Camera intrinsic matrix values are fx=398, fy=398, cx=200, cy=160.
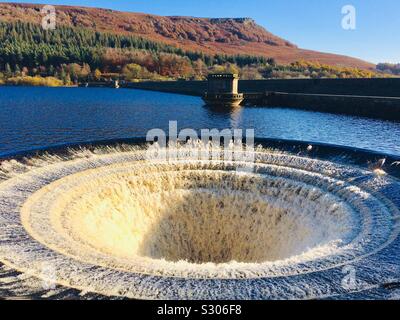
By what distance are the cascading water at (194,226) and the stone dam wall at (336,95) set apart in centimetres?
3462

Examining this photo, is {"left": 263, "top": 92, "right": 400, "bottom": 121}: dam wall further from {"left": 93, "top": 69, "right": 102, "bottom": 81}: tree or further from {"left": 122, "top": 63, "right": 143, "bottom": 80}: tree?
{"left": 93, "top": 69, "right": 102, "bottom": 81}: tree

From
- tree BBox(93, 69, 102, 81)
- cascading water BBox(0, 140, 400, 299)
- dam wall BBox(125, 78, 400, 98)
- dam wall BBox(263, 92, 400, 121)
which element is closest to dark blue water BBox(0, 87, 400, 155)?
dam wall BBox(263, 92, 400, 121)

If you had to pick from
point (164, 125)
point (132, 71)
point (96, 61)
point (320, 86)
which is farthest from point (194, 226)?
point (96, 61)

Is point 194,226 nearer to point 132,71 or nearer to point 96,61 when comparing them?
point 132,71

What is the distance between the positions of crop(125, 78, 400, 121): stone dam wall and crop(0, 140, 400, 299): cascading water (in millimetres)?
34620

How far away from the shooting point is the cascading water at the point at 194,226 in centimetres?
1130

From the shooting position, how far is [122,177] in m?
22.4

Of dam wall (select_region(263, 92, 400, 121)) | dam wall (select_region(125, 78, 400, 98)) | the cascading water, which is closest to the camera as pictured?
the cascading water

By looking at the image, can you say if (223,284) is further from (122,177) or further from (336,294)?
(122,177)

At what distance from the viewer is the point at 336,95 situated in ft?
224

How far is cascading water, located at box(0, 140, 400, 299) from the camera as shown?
11297 millimetres

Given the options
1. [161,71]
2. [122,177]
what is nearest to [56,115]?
[122,177]

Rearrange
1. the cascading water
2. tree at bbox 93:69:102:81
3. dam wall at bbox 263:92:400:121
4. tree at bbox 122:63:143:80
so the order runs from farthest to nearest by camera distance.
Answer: tree at bbox 122:63:143:80 < tree at bbox 93:69:102:81 < dam wall at bbox 263:92:400:121 < the cascading water
